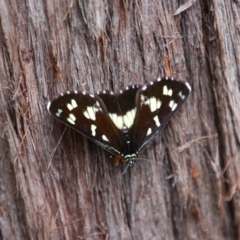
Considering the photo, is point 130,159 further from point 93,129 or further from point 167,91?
point 167,91

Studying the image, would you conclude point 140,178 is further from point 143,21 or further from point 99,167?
point 143,21

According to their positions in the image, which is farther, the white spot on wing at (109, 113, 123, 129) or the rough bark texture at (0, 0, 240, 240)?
the white spot on wing at (109, 113, 123, 129)

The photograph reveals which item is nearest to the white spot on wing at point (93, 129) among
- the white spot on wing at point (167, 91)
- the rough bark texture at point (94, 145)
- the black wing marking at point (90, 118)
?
the black wing marking at point (90, 118)

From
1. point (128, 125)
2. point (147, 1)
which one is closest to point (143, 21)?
point (147, 1)

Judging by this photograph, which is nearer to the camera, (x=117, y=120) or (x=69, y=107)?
(x=69, y=107)

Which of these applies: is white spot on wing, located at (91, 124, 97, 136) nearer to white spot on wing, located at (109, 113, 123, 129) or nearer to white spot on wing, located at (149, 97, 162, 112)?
white spot on wing, located at (109, 113, 123, 129)

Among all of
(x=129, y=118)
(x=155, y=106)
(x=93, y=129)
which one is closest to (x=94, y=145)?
(x=93, y=129)

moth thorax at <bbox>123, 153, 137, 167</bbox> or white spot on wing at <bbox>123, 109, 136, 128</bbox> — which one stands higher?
white spot on wing at <bbox>123, 109, 136, 128</bbox>

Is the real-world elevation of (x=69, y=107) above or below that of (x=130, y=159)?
above

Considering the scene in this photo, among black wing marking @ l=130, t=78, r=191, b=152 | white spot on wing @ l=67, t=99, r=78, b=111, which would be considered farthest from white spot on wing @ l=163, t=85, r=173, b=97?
white spot on wing @ l=67, t=99, r=78, b=111
